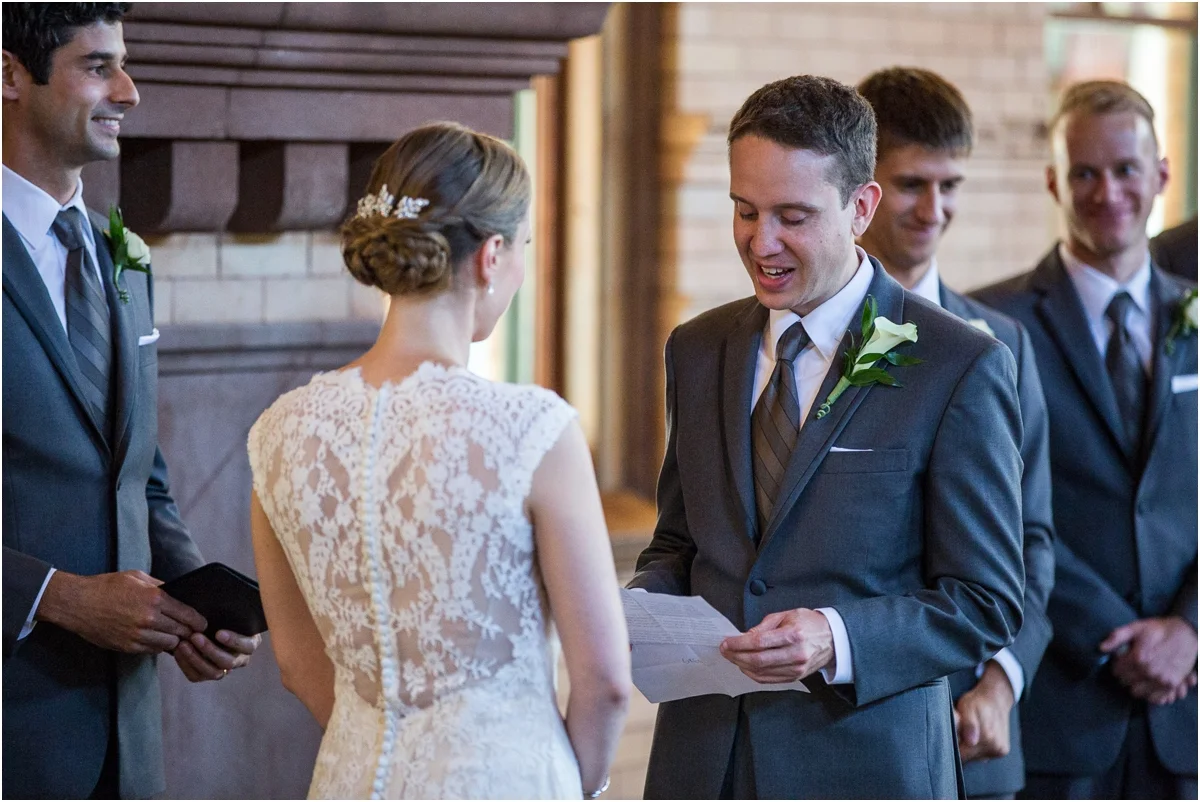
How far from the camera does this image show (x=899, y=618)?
2.02 m

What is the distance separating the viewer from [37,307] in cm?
236

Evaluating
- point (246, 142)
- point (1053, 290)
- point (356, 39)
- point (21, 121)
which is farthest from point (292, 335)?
point (1053, 290)

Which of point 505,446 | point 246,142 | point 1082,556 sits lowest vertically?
point 1082,556

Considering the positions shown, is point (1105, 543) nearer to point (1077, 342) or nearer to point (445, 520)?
point (1077, 342)

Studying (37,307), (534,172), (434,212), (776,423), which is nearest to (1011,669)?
(776,423)

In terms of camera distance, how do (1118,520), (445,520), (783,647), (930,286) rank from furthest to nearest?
(1118,520) → (930,286) → (783,647) → (445,520)

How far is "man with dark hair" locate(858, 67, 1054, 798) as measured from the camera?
269 cm

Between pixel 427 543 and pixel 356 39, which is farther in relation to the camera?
pixel 356 39

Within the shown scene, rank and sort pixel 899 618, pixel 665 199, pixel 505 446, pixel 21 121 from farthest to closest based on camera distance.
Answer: pixel 665 199, pixel 21 121, pixel 899 618, pixel 505 446

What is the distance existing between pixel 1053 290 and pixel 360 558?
6.45 ft

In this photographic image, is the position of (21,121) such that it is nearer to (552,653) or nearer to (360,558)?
(360,558)

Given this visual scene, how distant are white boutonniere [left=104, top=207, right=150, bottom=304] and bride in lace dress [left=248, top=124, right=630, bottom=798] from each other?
0.85m

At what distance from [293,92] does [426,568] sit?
5.99ft

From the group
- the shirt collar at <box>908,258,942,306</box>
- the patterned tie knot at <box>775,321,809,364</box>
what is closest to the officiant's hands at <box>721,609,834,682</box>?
the patterned tie knot at <box>775,321,809,364</box>
